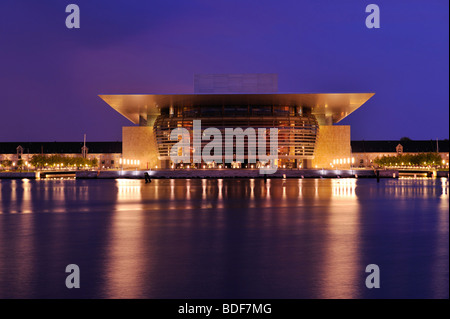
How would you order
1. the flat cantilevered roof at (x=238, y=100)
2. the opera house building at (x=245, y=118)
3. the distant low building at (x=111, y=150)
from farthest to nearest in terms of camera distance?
the distant low building at (x=111, y=150)
the opera house building at (x=245, y=118)
the flat cantilevered roof at (x=238, y=100)

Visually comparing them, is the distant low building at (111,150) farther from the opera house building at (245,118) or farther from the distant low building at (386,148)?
the opera house building at (245,118)

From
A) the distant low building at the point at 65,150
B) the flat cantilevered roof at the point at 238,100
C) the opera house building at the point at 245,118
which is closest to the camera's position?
the flat cantilevered roof at the point at 238,100

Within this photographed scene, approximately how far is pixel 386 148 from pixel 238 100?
74.4 meters

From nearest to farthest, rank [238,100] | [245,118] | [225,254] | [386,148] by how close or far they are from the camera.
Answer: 1. [225,254]
2. [238,100]
3. [245,118]
4. [386,148]

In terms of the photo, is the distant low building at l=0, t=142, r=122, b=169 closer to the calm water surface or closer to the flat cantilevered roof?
the flat cantilevered roof

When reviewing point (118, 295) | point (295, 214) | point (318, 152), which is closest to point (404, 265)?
point (118, 295)

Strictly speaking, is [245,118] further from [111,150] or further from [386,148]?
[386,148]

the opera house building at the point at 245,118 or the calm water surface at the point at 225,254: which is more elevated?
the opera house building at the point at 245,118

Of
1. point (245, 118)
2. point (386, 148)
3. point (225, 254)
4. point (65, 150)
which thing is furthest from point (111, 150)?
point (225, 254)

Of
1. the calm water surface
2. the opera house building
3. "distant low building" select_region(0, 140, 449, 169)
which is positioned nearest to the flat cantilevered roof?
the opera house building

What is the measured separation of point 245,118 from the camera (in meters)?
62.8

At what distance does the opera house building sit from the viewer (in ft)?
196

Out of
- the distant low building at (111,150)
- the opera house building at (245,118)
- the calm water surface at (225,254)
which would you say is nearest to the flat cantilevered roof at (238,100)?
the opera house building at (245,118)

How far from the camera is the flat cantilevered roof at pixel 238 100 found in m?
54.6
